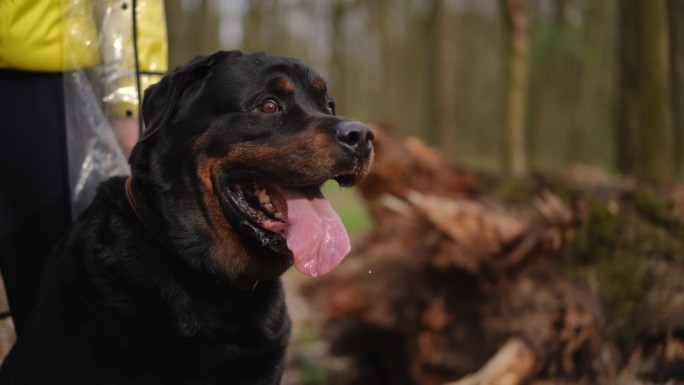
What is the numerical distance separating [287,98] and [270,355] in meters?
1.05

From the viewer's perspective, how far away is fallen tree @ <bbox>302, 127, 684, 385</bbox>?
16.0 ft

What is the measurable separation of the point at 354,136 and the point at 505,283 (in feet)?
10.2

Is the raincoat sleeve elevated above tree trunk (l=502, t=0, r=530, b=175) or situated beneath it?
elevated above

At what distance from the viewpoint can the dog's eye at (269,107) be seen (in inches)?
115

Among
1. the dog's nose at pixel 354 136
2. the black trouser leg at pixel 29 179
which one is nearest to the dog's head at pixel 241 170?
the dog's nose at pixel 354 136

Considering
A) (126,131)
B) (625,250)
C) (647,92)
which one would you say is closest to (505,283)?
(625,250)

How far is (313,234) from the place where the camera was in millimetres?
2779

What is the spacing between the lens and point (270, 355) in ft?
9.35

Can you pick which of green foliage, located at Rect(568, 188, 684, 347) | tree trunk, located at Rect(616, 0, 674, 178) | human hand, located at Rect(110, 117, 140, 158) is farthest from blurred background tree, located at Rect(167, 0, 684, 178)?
human hand, located at Rect(110, 117, 140, 158)

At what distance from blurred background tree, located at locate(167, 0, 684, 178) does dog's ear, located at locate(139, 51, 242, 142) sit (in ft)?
17.2

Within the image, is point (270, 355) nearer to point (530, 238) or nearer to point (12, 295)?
point (12, 295)

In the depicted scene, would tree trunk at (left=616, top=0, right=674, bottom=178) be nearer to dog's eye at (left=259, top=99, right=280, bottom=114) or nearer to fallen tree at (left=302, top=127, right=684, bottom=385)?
fallen tree at (left=302, top=127, right=684, bottom=385)

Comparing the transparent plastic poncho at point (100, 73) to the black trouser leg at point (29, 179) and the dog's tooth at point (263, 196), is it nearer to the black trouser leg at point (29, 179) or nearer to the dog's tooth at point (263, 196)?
the black trouser leg at point (29, 179)

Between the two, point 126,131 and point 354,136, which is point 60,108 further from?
point 354,136
